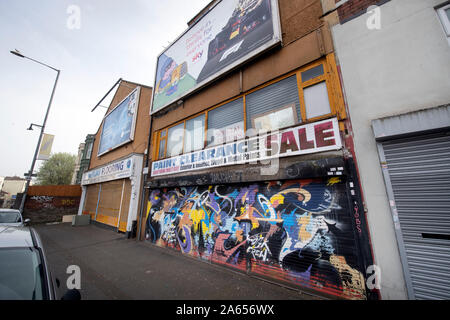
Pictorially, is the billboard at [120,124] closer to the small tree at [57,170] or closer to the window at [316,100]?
the window at [316,100]

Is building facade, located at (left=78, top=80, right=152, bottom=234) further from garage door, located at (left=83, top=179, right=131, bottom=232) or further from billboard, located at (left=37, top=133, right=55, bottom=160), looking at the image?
billboard, located at (left=37, top=133, right=55, bottom=160)

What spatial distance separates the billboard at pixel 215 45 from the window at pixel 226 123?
51.0 inches

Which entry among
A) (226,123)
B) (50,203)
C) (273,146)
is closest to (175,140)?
(226,123)

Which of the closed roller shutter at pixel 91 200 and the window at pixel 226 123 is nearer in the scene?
the window at pixel 226 123

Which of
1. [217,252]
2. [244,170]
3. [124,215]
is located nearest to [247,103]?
[244,170]

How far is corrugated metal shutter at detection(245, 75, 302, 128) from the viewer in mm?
4639

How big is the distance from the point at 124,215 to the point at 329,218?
33.5 feet

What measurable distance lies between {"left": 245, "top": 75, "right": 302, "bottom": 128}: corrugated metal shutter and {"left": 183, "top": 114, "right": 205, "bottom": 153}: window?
2129 mm

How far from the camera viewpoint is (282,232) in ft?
13.3

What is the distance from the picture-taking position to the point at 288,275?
12.6ft

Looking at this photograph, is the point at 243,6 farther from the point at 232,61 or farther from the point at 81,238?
the point at 81,238

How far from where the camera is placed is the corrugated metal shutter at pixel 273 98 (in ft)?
15.2

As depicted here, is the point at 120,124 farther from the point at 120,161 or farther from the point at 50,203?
the point at 50,203

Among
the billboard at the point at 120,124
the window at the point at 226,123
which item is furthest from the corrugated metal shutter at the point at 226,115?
the billboard at the point at 120,124
